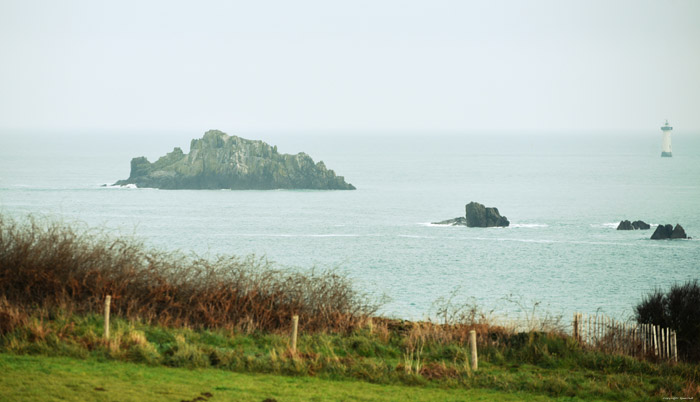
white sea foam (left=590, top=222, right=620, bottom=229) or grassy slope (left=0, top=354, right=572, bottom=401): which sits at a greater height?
grassy slope (left=0, top=354, right=572, bottom=401)

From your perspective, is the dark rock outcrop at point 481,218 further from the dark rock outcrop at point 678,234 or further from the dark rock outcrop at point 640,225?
the dark rock outcrop at point 678,234

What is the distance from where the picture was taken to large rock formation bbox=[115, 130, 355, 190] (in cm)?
13788

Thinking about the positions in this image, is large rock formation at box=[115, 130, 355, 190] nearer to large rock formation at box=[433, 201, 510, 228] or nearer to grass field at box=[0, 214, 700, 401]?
large rock formation at box=[433, 201, 510, 228]

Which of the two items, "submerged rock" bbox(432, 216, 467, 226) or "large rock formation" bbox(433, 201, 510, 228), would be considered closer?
"large rock formation" bbox(433, 201, 510, 228)

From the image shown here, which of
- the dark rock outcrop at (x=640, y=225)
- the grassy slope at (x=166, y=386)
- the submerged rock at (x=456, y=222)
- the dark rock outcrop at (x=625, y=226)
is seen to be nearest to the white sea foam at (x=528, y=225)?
the submerged rock at (x=456, y=222)

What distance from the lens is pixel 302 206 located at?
4537 inches

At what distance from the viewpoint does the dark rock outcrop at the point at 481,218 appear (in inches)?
3713

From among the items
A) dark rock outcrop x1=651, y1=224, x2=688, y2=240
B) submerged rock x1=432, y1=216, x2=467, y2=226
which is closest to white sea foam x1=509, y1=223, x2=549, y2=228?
submerged rock x1=432, y1=216, x2=467, y2=226

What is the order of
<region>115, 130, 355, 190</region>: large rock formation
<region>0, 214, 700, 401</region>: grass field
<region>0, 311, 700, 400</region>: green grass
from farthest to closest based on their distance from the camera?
<region>115, 130, 355, 190</region>: large rock formation → <region>0, 311, 700, 400</region>: green grass → <region>0, 214, 700, 401</region>: grass field

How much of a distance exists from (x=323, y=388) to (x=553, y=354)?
7.10 metres

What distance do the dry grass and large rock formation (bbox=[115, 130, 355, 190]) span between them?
11359 centimetres

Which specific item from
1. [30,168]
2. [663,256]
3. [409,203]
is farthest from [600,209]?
[30,168]

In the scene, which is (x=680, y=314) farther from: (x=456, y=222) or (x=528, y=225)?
(x=528, y=225)

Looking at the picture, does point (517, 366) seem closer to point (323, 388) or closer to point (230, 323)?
point (323, 388)
